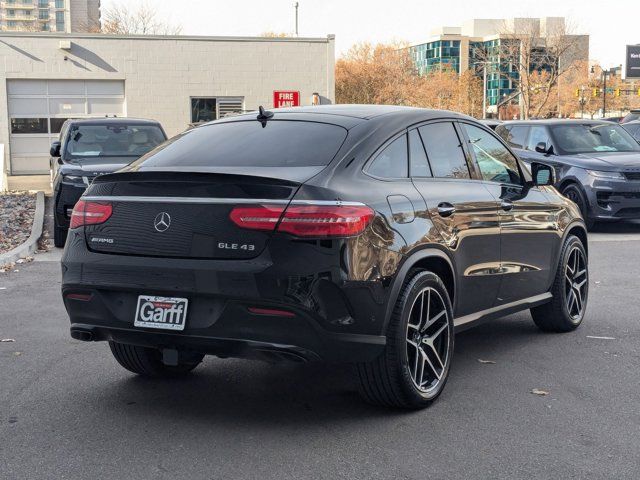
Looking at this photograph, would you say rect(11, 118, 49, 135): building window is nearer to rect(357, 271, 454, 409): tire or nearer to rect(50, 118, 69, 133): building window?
rect(50, 118, 69, 133): building window

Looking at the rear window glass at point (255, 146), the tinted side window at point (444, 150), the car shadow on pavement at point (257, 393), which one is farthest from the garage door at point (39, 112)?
the tinted side window at point (444, 150)

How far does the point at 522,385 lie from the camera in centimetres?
550

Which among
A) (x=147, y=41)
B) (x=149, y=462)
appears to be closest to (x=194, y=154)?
(x=149, y=462)

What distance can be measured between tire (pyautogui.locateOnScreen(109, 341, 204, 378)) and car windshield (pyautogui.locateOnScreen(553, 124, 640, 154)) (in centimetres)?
1076

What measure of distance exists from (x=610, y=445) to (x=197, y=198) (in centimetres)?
235

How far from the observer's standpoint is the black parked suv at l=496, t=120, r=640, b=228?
14055mm

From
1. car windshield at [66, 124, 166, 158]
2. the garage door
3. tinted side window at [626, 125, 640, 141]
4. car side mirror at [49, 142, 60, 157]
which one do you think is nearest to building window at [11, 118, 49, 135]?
the garage door

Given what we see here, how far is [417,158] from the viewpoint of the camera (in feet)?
17.5

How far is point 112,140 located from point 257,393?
32.1 feet

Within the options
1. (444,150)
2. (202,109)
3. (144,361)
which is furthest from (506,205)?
(202,109)

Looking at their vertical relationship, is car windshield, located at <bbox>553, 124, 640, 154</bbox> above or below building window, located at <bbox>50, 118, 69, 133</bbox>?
below

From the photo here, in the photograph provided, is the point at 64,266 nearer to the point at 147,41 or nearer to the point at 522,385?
the point at 522,385

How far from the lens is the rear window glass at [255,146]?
484 centimetres

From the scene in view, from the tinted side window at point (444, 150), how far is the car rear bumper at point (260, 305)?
1.26 meters
